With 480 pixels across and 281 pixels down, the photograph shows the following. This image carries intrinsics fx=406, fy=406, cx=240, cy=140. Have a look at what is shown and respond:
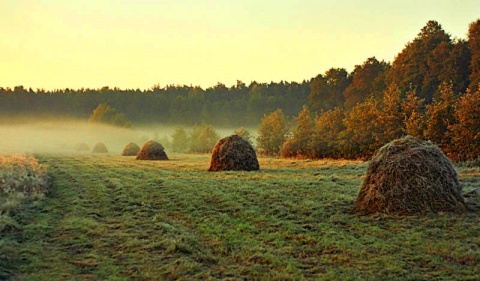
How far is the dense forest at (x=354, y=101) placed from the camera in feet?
89.8

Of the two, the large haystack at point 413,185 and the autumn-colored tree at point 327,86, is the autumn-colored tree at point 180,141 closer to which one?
the autumn-colored tree at point 327,86

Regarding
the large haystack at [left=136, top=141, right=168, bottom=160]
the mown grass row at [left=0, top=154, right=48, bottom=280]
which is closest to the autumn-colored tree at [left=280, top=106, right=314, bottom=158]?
the large haystack at [left=136, top=141, right=168, bottom=160]

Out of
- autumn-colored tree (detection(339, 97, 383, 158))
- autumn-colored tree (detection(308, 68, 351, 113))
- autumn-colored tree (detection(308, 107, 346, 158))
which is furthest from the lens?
autumn-colored tree (detection(308, 68, 351, 113))

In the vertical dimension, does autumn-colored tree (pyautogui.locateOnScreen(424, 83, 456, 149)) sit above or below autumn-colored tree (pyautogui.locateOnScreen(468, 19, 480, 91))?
below

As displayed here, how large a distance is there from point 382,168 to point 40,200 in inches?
414

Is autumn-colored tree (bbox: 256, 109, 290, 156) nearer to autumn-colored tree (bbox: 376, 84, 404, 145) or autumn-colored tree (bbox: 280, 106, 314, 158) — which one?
autumn-colored tree (bbox: 280, 106, 314, 158)

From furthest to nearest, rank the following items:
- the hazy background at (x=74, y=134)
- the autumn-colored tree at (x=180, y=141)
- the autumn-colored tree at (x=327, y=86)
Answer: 1. the hazy background at (x=74, y=134)
2. the autumn-colored tree at (x=327, y=86)
3. the autumn-colored tree at (x=180, y=141)

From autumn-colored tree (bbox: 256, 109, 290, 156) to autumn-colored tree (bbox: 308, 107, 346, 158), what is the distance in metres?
6.00

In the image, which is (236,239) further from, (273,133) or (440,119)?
(273,133)

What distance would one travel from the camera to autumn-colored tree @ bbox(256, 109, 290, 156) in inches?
1758

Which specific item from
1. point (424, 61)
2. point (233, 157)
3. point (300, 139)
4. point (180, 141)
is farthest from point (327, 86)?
point (233, 157)

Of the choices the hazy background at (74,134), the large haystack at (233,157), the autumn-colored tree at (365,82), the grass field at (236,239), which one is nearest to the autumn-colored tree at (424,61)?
the autumn-colored tree at (365,82)

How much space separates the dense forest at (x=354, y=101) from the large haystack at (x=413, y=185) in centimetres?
1447

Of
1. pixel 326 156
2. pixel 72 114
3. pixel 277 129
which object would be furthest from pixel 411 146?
pixel 72 114
